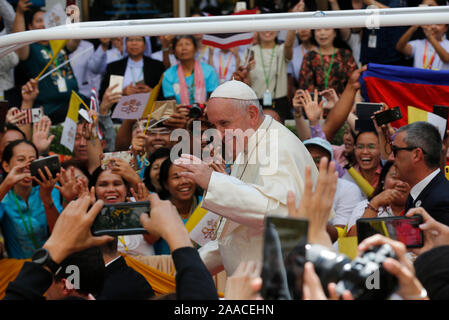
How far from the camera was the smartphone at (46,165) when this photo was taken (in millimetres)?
4562

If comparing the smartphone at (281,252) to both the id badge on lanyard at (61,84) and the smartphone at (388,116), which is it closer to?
the smartphone at (388,116)

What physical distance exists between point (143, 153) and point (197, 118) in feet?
2.13

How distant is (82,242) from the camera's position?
90.1 inches

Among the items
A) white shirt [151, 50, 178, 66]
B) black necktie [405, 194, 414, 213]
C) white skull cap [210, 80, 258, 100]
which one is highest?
white skull cap [210, 80, 258, 100]

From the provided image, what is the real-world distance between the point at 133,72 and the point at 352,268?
5551mm

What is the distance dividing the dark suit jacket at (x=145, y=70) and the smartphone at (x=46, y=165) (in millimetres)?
2583

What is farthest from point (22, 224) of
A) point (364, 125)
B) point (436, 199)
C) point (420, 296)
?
point (420, 296)

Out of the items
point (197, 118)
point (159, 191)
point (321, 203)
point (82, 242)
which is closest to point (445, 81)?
point (197, 118)

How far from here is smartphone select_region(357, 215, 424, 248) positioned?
2.48 m

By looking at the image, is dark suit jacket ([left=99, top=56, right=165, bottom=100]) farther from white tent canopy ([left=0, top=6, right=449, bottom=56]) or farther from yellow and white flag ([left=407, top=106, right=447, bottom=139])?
white tent canopy ([left=0, top=6, right=449, bottom=56])

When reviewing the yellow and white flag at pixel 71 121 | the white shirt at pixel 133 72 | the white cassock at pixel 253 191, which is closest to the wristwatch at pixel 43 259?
the white cassock at pixel 253 191

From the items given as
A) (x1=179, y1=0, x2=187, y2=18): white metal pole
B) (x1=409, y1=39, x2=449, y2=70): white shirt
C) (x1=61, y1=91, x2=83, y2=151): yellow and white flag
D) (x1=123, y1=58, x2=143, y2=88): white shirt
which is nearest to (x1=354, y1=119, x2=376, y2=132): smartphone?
(x1=409, y1=39, x2=449, y2=70): white shirt

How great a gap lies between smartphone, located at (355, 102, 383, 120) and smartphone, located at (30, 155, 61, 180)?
92.1 inches
